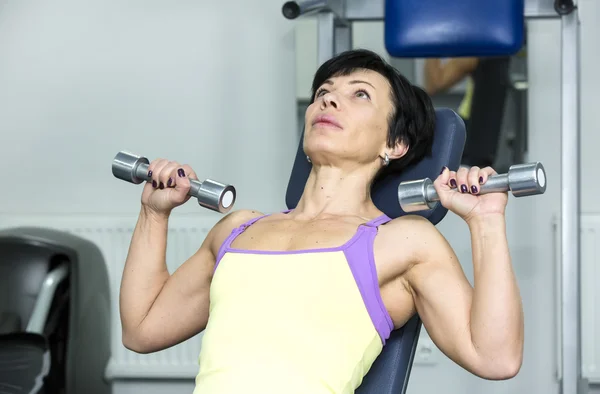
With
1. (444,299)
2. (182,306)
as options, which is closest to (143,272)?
(182,306)

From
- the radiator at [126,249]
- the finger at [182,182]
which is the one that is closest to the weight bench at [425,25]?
the finger at [182,182]

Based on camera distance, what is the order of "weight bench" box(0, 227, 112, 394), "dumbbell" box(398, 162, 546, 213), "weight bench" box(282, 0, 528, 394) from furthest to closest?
"weight bench" box(0, 227, 112, 394)
"weight bench" box(282, 0, 528, 394)
"dumbbell" box(398, 162, 546, 213)

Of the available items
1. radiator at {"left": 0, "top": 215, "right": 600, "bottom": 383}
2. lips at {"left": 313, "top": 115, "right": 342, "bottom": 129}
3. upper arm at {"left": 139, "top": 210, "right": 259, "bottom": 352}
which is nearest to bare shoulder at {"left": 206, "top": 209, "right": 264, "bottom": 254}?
upper arm at {"left": 139, "top": 210, "right": 259, "bottom": 352}

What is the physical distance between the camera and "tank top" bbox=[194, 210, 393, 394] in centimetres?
140

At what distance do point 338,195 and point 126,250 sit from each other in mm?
1343

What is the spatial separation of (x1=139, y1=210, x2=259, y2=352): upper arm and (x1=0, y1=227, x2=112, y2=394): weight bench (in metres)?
0.74

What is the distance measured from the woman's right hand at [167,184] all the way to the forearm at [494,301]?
1.98ft

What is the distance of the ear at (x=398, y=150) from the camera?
1.73 m

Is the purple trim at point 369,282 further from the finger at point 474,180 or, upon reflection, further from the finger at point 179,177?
the finger at point 179,177

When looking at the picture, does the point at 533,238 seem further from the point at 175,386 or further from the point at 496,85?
the point at 175,386

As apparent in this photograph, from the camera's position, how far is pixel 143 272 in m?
1.76

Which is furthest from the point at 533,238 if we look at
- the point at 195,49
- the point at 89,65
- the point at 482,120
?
the point at 89,65

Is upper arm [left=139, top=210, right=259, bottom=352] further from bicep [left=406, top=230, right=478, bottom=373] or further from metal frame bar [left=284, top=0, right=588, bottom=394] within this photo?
metal frame bar [left=284, top=0, right=588, bottom=394]

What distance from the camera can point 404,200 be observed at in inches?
57.4
